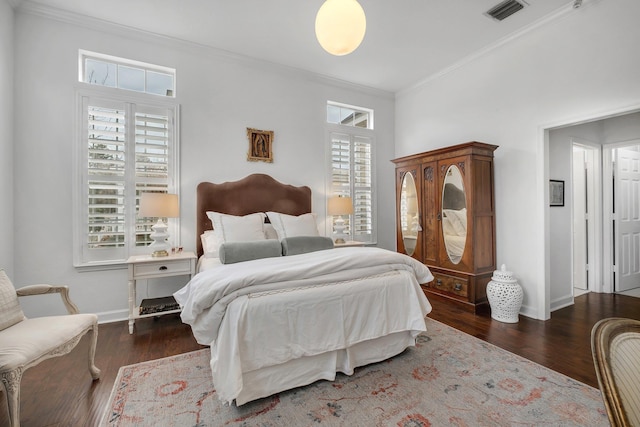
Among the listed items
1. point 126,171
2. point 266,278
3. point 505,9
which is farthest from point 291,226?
point 505,9

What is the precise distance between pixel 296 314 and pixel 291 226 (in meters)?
1.76

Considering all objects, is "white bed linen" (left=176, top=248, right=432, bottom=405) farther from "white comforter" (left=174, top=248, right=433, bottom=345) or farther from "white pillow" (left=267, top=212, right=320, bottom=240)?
"white pillow" (left=267, top=212, right=320, bottom=240)

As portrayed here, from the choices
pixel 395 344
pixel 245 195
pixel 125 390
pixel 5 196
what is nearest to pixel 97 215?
pixel 5 196

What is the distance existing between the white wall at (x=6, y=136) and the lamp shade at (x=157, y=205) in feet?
3.49

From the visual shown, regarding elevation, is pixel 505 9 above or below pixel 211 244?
above

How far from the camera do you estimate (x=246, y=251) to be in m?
2.67

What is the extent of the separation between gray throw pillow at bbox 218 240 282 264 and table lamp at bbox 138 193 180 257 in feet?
2.88

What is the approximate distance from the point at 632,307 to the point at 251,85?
5471mm

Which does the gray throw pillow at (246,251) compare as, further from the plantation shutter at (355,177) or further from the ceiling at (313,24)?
the ceiling at (313,24)

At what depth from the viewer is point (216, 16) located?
3100mm

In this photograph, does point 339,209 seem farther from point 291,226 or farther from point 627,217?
point 627,217

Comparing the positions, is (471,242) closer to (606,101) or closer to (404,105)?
(606,101)

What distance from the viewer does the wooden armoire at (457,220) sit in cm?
353

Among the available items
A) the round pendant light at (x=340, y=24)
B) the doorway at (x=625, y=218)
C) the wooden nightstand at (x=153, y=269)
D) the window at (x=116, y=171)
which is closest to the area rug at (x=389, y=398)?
the wooden nightstand at (x=153, y=269)
